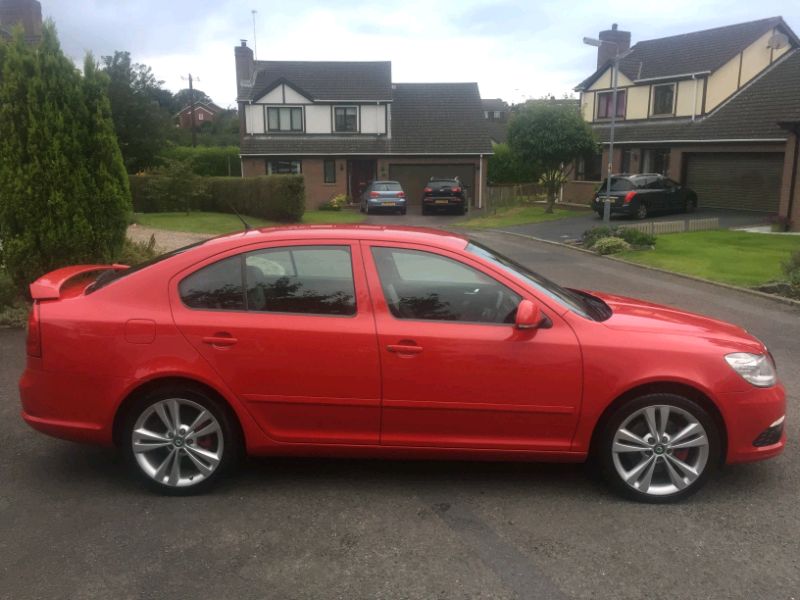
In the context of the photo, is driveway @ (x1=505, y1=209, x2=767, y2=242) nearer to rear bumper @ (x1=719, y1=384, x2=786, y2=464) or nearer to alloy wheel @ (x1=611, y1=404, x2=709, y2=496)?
rear bumper @ (x1=719, y1=384, x2=786, y2=464)

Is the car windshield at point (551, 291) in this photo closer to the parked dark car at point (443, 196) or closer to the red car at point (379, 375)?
the red car at point (379, 375)

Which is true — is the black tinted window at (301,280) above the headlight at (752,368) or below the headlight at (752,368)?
above

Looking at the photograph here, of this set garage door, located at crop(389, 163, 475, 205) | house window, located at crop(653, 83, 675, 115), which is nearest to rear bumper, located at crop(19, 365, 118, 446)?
house window, located at crop(653, 83, 675, 115)

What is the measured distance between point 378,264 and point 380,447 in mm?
1070

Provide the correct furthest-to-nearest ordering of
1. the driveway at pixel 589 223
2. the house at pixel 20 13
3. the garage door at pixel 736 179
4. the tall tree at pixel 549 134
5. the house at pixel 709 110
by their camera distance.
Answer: the tall tree at pixel 549 134 → the house at pixel 709 110 → the garage door at pixel 736 179 → the driveway at pixel 589 223 → the house at pixel 20 13

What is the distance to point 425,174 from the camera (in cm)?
4094

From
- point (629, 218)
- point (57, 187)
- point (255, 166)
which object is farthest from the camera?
point (255, 166)

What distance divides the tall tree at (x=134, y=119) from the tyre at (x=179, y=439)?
129 feet

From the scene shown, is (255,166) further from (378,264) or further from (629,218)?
(378,264)

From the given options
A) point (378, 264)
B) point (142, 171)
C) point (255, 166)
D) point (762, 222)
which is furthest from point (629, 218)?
point (142, 171)

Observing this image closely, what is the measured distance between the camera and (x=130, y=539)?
362 centimetres

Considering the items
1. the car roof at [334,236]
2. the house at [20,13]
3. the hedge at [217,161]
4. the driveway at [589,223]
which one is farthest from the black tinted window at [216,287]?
the hedge at [217,161]

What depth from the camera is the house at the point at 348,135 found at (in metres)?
39.7

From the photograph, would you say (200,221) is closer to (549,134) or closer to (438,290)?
(549,134)
